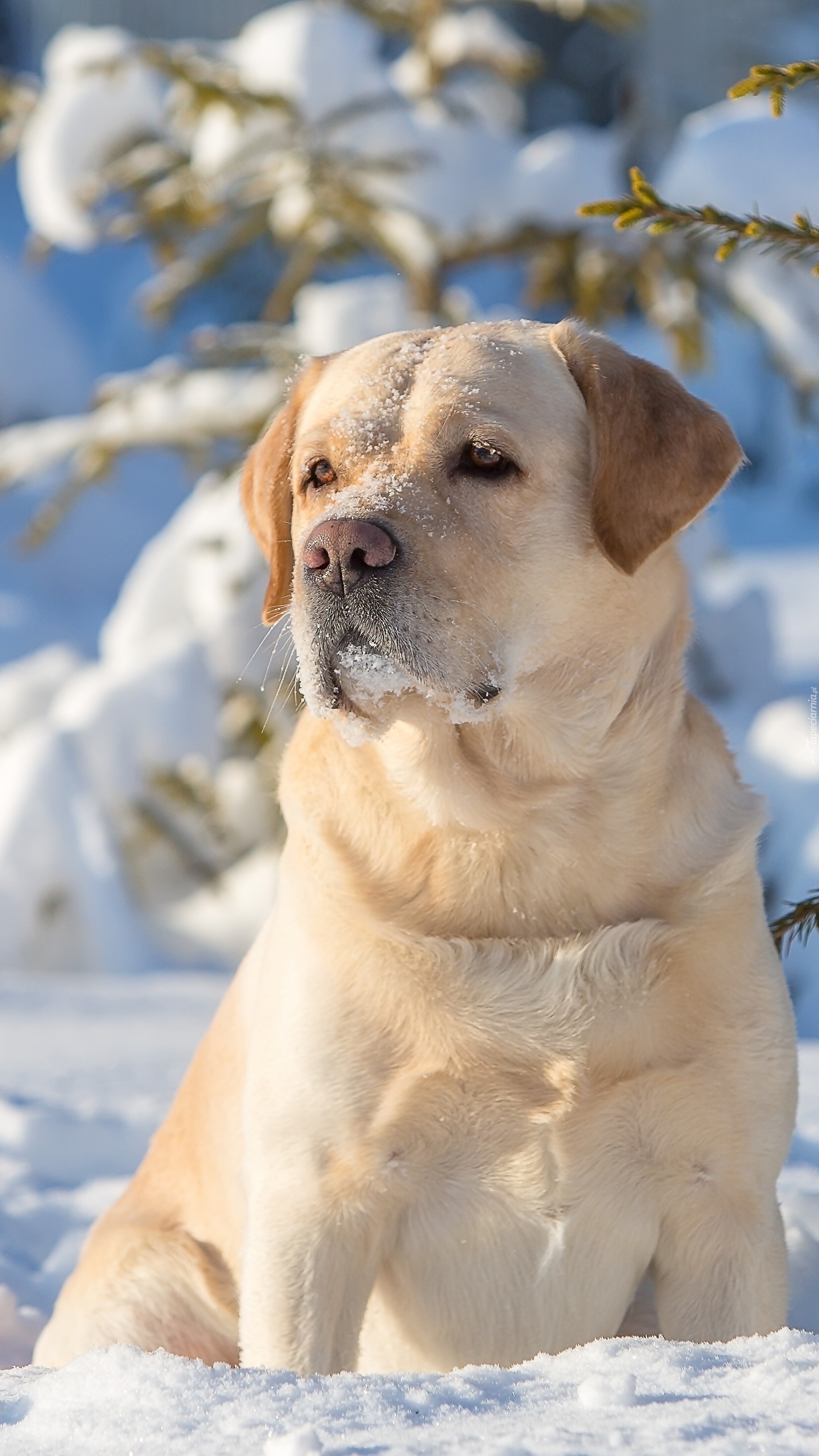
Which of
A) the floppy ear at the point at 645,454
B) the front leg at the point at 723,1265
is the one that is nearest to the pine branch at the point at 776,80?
the floppy ear at the point at 645,454

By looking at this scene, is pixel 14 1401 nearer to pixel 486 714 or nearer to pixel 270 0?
pixel 486 714

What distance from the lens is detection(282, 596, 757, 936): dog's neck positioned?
210 cm

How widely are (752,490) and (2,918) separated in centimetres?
845

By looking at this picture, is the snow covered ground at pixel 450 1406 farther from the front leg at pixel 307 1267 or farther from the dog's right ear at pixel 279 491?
the dog's right ear at pixel 279 491

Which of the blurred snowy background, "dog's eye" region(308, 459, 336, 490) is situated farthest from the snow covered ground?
the blurred snowy background

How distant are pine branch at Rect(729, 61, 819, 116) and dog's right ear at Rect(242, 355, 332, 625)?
2.88 feet

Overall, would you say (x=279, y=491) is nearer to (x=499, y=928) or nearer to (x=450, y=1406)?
(x=499, y=928)

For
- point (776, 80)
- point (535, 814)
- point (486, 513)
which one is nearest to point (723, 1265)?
point (535, 814)

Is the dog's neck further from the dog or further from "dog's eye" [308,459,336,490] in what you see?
"dog's eye" [308,459,336,490]

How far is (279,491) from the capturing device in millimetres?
2473

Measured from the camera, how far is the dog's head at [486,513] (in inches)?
77.0

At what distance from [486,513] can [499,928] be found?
612mm

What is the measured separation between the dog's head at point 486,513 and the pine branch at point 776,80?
0.43 metres

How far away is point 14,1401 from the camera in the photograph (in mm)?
1440
